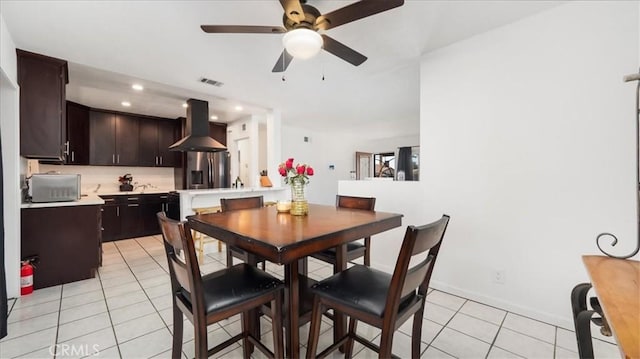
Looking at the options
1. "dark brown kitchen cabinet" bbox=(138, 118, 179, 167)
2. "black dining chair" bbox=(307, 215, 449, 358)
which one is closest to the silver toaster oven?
"dark brown kitchen cabinet" bbox=(138, 118, 179, 167)

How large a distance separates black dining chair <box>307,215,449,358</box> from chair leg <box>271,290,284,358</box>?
0.15 m

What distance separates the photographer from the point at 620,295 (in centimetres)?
78

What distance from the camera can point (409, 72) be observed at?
11.0ft

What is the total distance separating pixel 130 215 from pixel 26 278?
253 cm

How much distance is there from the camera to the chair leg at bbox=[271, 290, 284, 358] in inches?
53.9

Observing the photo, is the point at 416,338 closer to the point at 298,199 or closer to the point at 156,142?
the point at 298,199

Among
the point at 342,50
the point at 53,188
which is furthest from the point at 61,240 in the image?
the point at 342,50

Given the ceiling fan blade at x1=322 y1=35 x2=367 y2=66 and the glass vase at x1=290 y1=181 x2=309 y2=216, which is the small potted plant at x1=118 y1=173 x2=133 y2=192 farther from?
the ceiling fan blade at x1=322 y1=35 x2=367 y2=66

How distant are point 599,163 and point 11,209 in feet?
16.3

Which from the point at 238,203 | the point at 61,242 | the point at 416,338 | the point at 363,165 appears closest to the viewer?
the point at 416,338

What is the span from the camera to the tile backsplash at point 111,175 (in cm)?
496

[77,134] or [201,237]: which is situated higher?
[77,134]

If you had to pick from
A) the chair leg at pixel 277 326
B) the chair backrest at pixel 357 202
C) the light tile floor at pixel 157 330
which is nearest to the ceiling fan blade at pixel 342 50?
the chair backrest at pixel 357 202

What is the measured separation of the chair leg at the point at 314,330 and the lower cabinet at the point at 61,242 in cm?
300
